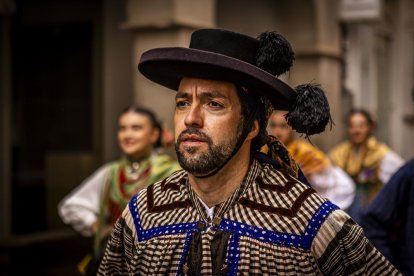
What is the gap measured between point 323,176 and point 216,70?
14.3 ft

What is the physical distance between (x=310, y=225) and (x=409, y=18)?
16492 mm

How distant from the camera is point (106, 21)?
29.9 feet

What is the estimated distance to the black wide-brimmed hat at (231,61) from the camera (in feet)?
8.23

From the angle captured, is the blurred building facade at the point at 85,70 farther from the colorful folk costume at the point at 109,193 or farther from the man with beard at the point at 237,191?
the man with beard at the point at 237,191

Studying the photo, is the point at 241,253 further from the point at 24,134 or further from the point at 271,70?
the point at 24,134

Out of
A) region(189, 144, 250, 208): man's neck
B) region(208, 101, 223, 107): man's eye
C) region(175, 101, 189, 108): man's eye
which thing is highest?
region(208, 101, 223, 107): man's eye

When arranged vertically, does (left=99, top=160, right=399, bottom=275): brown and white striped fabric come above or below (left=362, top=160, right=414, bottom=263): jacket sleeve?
above

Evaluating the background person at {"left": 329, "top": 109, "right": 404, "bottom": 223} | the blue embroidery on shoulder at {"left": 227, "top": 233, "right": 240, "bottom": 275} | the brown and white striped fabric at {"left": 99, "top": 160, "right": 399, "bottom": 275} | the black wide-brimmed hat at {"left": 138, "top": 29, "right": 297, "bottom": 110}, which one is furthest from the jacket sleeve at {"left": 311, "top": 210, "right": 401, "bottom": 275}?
the background person at {"left": 329, "top": 109, "right": 404, "bottom": 223}

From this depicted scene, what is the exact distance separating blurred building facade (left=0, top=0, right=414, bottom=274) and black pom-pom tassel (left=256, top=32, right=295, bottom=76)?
4.74 m

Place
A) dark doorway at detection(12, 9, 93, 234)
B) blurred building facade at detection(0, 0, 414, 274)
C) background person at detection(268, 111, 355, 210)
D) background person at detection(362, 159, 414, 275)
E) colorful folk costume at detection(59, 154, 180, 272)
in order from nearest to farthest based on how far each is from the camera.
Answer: background person at detection(362, 159, 414, 275) → colorful folk costume at detection(59, 154, 180, 272) → background person at detection(268, 111, 355, 210) → blurred building facade at detection(0, 0, 414, 274) → dark doorway at detection(12, 9, 93, 234)

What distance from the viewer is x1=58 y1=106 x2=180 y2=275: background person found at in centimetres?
545

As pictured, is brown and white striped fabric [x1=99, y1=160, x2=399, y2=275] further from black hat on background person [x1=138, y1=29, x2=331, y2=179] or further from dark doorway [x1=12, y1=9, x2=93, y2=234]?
dark doorway [x1=12, y1=9, x2=93, y2=234]

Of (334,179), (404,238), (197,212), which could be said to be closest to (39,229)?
(334,179)

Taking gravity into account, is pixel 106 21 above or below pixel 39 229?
above
